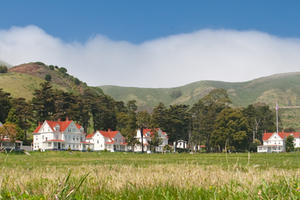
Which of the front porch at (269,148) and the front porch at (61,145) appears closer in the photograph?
the front porch at (61,145)

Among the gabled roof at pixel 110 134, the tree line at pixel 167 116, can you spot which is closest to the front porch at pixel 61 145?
the gabled roof at pixel 110 134

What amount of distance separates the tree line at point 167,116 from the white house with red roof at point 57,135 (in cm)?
325

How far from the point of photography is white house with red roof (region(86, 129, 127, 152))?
120m

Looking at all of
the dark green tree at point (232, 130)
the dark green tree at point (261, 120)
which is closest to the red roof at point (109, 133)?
the dark green tree at point (232, 130)

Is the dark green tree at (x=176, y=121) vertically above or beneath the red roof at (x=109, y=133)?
above

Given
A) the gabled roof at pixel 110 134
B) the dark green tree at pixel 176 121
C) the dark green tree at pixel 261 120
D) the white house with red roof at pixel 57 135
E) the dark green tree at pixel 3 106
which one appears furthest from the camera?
the dark green tree at pixel 261 120

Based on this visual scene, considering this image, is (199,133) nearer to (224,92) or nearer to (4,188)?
(224,92)

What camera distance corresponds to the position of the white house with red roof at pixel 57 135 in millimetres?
105812

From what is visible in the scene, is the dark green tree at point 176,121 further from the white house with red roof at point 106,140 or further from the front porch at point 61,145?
the front porch at point 61,145

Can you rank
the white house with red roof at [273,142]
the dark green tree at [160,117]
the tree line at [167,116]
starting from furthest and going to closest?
the white house with red roof at [273,142] < the dark green tree at [160,117] < the tree line at [167,116]

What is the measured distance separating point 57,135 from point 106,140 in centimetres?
1922

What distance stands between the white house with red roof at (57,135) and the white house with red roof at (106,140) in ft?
30.0

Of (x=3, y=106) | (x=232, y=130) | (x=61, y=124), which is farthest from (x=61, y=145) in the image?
(x=232, y=130)

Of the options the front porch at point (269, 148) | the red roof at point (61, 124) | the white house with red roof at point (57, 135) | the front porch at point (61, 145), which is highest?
the red roof at point (61, 124)
